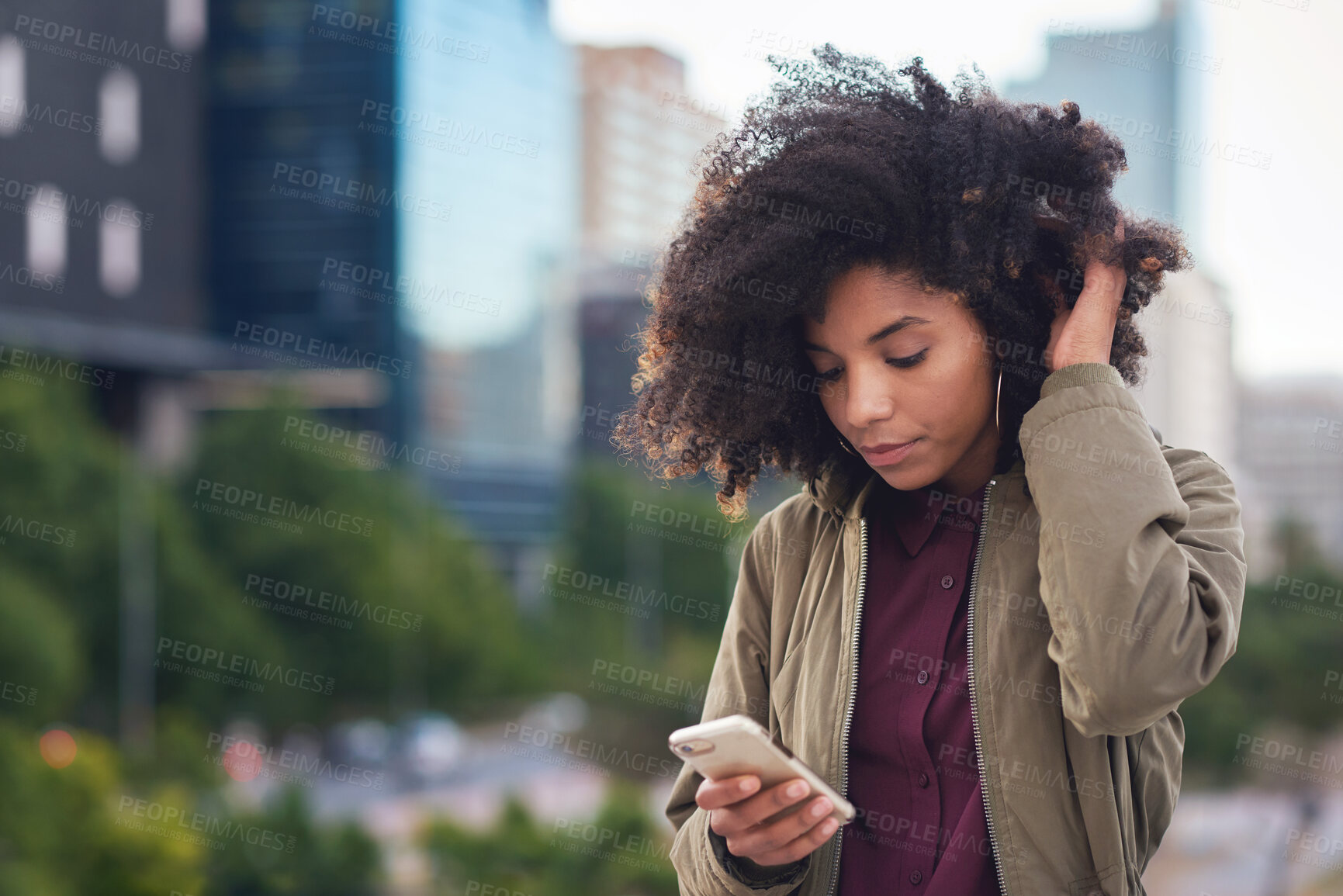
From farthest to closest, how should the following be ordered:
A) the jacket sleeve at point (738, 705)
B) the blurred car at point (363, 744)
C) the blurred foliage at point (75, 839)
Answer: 1. the blurred car at point (363, 744)
2. the blurred foliage at point (75, 839)
3. the jacket sleeve at point (738, 705)

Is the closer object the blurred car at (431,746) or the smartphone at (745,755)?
the smartphone at (745,755)

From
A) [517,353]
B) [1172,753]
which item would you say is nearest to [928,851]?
[1172,753]

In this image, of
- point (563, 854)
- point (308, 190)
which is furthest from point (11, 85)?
point (563, 854)

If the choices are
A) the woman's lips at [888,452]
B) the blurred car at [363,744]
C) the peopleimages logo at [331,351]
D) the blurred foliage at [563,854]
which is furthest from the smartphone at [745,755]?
the peopleimages logo at [331,351]

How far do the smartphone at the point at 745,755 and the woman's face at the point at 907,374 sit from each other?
1.54 ft

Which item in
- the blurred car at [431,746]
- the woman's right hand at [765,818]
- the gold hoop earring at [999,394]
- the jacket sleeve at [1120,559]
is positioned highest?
the gold hoop earring at [999,394]

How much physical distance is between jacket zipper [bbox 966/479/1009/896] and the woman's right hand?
0.22m

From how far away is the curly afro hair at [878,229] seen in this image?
1.89 metres

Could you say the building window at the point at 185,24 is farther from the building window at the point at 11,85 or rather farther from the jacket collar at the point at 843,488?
the jacket collar at the point at 843,488

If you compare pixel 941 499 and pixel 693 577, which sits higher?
pixel 941 499

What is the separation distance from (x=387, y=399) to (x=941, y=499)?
116 feet

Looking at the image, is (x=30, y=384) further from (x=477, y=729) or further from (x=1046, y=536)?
(x=477, y=729)

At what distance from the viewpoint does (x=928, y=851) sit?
1.81 m

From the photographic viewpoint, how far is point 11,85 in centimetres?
2298
